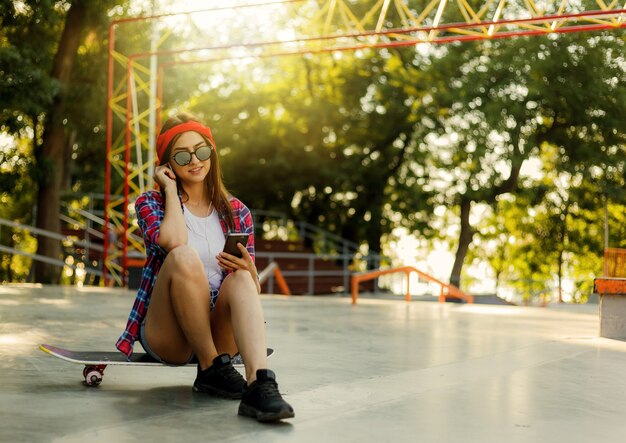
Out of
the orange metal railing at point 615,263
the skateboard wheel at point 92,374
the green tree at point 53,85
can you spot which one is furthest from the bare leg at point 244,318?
the green tree at point 53,85

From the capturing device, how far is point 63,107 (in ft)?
64.4

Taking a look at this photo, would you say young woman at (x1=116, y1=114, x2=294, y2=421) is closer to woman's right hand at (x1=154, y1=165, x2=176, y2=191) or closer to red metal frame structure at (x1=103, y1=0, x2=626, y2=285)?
woman's right hand at (x1=154, y1=165, x2=176, y2=191)

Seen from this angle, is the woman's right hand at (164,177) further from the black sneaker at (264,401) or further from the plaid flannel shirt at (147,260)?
the black sneaker at (264,401)

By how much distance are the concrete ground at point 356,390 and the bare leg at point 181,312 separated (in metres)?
0.22

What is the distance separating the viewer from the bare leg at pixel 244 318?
3852 millimetres

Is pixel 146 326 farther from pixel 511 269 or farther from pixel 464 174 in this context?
pixel 511 269

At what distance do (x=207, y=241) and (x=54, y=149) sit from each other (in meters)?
16.5

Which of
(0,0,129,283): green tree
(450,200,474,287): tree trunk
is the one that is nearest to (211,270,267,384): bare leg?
(0,0,129,283): green tree

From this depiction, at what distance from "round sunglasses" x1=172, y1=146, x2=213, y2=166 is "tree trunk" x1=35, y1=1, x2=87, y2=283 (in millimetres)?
15783

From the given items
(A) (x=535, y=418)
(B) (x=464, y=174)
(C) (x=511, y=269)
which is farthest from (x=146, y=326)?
(C) (x=511, y=269)

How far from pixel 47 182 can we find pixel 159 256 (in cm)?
1598

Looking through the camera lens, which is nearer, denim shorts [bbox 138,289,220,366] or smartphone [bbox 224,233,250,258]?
smartphone [bbox 224,233,250,258]

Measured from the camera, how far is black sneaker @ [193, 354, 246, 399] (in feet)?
13.7

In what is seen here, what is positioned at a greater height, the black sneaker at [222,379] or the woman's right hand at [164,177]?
the woman's right hand at [164,177]
